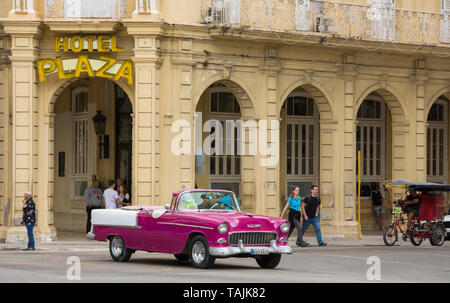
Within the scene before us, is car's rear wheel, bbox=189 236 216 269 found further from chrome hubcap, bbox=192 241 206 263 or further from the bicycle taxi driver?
the bicycle taxi driver

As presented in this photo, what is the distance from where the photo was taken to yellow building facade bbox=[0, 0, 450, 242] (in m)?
27.5

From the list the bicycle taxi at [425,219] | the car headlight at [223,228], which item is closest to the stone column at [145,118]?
the bicycle taxi at [425,219]

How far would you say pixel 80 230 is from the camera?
32.2 m

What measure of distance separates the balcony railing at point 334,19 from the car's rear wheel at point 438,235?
228 inches

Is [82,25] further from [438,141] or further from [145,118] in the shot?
[438,141]

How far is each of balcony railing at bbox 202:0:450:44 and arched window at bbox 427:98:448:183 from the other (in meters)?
4.12

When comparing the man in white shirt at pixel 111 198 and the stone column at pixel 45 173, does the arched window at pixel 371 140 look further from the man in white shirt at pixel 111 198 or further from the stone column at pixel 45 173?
the stone column at pixel 45 173

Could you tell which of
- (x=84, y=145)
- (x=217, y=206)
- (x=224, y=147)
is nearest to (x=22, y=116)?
(x=84, y=145)

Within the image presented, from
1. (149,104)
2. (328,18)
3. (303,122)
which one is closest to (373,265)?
(149,104)

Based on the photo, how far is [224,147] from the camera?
31.4 meters

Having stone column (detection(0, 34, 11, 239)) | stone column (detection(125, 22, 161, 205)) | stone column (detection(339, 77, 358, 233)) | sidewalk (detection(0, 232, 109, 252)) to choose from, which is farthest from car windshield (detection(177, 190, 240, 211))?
stone column (detection(339, 77, 358, 233))

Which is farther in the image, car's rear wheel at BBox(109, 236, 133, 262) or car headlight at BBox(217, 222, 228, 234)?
car's rear wheel at BBox(109, 236, 133, 262)

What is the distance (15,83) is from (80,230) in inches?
248

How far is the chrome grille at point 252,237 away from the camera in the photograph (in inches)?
742
